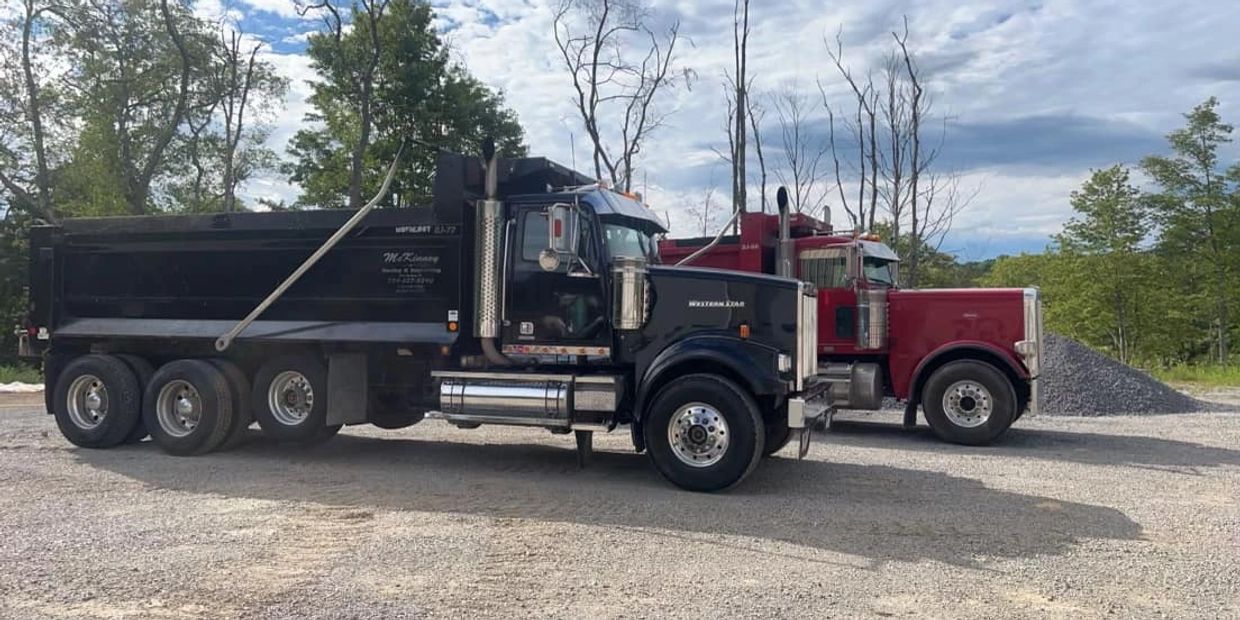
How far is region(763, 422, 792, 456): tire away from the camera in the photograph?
24.9ft

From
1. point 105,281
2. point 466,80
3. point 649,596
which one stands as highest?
point 466,80

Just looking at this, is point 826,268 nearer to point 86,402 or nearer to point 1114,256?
point 86,402

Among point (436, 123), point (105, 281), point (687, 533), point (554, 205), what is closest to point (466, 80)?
point (436, 123)

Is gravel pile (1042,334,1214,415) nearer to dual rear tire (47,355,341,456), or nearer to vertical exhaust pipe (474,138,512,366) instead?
vertical exhaust pipe (474,138,512,366)

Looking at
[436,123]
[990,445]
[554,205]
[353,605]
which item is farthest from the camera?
[436,123]

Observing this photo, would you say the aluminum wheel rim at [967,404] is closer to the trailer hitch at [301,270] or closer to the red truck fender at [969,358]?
the red truck fender at [969,358]

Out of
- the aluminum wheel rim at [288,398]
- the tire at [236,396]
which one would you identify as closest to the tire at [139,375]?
the tire at [236,396]

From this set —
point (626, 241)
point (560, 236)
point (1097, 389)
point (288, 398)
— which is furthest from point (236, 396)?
point (1097, 389)

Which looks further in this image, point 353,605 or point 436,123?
point 436,123

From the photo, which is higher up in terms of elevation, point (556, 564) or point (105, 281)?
point (105, 281)

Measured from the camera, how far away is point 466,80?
104 ft

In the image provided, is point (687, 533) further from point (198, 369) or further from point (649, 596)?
point (198, 369)

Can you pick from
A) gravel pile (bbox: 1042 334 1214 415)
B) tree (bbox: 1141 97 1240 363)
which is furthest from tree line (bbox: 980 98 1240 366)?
gravel pile (bbox: 1042 334 1214 415)

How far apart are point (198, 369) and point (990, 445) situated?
9072 mm
